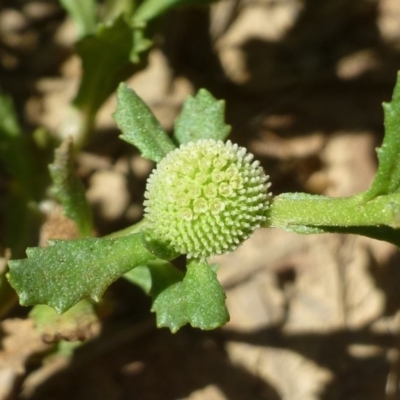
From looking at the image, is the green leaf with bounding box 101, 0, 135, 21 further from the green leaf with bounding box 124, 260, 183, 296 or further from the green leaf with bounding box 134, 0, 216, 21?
the green leaf with bounding box 124, 260, 183, 296

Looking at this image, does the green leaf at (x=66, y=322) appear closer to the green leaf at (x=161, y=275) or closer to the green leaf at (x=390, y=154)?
the green leaf at (x=161, y=275)

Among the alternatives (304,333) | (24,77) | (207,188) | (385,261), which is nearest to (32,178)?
(24,77)

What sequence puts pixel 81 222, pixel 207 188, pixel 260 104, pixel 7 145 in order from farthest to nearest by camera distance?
pixel 260 104
pixel 7 145
pixel 81 222
pixel 207 188

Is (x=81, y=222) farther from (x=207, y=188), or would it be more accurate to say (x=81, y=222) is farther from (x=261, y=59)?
(x=261, y=59)

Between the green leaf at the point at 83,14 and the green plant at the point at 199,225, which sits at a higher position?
the green leaf at the point at 83,14

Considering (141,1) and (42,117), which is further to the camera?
(42,117)

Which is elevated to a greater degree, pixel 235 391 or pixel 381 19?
pixel 381 19

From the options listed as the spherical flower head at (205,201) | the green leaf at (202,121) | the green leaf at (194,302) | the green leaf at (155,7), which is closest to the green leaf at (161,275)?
the green leaf at (194,302)

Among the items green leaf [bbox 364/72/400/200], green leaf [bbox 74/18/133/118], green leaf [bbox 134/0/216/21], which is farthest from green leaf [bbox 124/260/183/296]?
green leaf [bbox 134/0/216/21]
